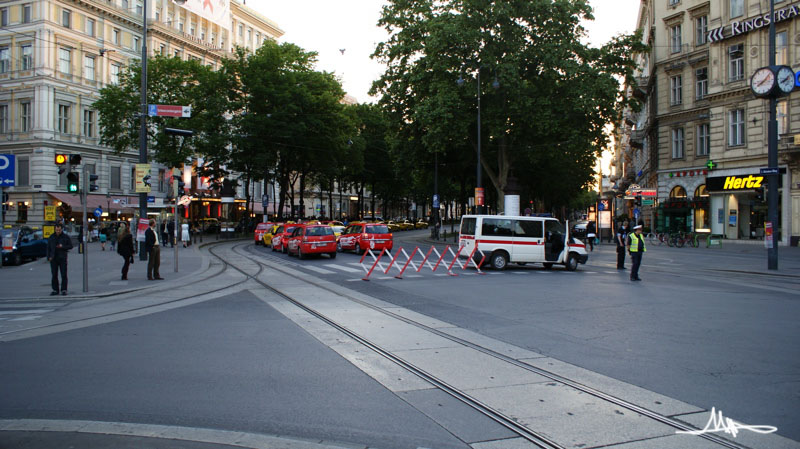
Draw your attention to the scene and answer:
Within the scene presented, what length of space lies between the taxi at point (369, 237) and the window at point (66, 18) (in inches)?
1437

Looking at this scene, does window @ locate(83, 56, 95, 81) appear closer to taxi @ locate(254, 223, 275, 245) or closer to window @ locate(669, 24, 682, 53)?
taxi @ locate(254, 223, 275, 245)

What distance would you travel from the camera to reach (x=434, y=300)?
41.8 ft

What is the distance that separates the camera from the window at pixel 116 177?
55375 mm

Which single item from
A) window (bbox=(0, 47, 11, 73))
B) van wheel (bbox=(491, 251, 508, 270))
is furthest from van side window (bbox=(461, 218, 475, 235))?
window (bbox=(0, 47, 11, 73))

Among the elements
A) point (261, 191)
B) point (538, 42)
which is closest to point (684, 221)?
point (538, 42)

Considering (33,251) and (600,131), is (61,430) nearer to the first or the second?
(33,251)

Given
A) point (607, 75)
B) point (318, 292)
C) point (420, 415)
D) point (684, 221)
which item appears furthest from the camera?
point (684, 221)

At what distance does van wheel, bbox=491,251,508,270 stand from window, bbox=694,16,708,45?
96.0ft

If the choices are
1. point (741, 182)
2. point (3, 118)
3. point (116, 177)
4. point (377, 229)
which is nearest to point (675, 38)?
point (741, 182)

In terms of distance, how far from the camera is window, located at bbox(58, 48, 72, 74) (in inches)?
1950

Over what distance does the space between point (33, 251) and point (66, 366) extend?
71.3 feet

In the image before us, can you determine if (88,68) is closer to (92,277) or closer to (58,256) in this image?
(92,277)

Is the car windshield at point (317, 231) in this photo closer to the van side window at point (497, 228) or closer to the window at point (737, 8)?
the van side window at point (497, 228)

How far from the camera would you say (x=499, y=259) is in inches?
818
